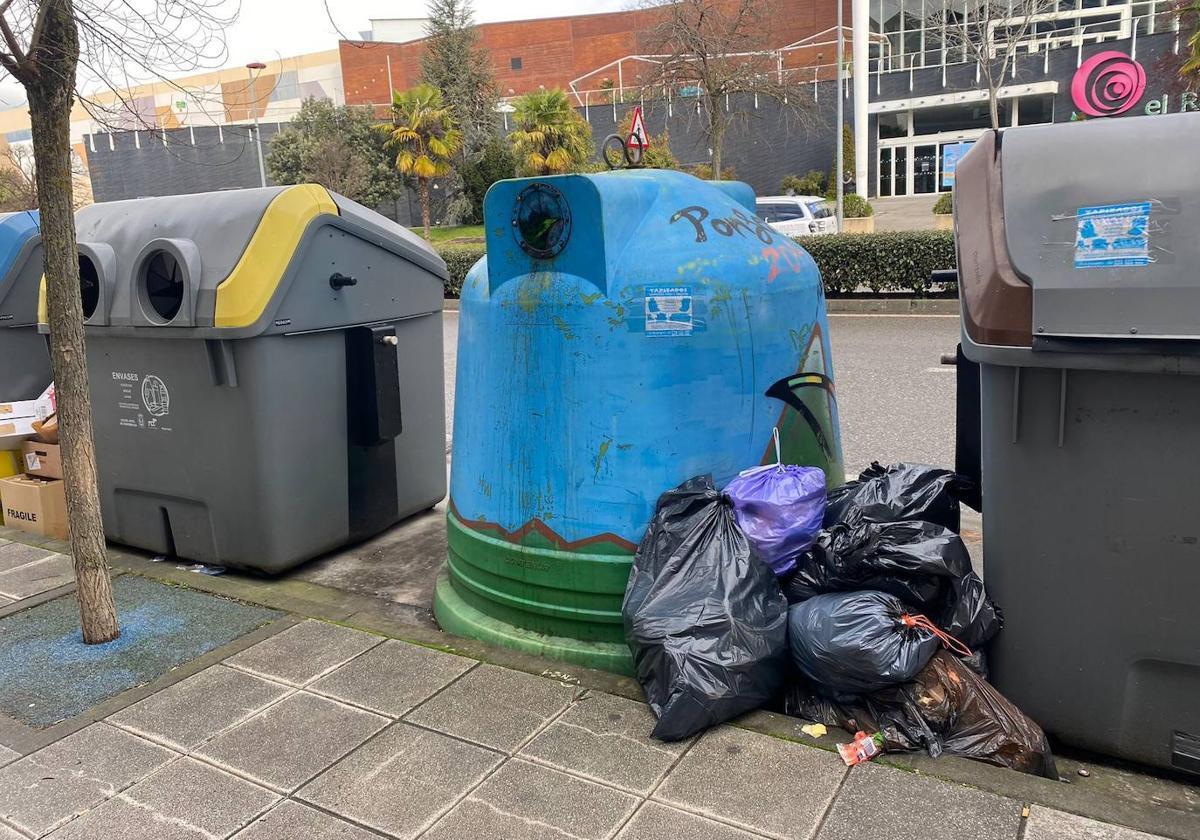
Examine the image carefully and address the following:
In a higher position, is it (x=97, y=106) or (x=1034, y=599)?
(x=97, y=106)

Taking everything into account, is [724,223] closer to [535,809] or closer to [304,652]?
[535,809]

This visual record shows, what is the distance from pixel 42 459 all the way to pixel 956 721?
506 cm

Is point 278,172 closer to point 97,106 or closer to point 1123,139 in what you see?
point 97,106

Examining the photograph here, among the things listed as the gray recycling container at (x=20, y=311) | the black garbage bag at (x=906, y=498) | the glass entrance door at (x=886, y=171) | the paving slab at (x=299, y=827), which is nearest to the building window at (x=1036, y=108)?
the glass entrance door at (x=886, y=171)

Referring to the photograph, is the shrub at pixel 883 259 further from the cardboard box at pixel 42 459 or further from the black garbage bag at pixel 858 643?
the black garbage bag at pixel 858 643

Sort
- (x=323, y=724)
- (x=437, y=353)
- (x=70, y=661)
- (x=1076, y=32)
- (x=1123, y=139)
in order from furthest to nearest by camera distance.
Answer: (x=1076, y=32), (x=437, y=353), (x=70, y=661), (x=323, y=724), (x=1123, y=139)

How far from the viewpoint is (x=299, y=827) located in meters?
2.45

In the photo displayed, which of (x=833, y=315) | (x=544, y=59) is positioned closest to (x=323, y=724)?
(x=833, y=315)

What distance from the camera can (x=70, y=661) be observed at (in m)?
3.54

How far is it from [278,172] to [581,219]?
122ft

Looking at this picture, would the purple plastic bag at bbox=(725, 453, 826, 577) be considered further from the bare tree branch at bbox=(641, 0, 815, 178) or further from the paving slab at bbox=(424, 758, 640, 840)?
the bare tree branch at bbox=(641, 0, 815, 178)

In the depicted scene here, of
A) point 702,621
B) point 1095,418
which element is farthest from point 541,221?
point 1095,418

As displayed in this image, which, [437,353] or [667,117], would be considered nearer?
[437,353]

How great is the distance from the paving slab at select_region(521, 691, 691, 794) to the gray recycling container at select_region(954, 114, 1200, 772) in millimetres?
1100
